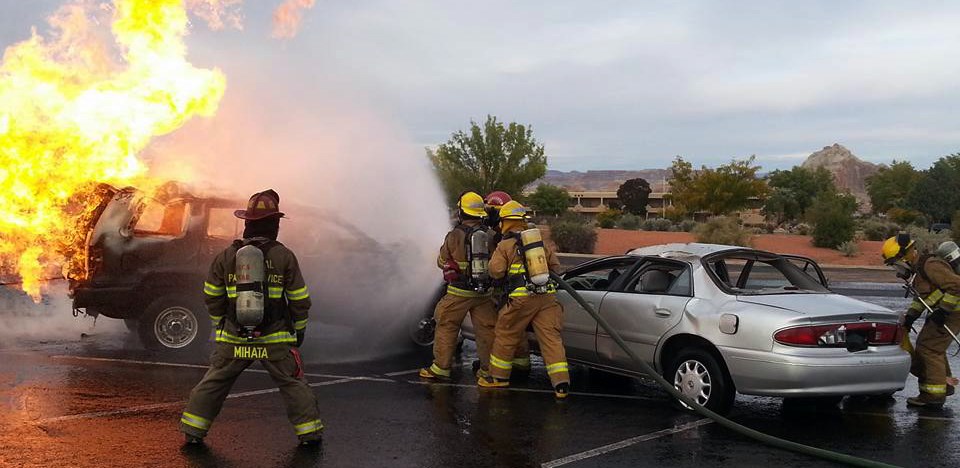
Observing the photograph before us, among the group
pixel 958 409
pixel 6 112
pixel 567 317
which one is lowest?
pixel 958 409

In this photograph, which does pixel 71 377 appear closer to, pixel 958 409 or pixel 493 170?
pixel 958 409

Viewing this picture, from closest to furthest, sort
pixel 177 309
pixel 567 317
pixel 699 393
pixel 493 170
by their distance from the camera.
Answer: pixel 699 393
pixel 567 317
pixel 177 309
pixel 493 170

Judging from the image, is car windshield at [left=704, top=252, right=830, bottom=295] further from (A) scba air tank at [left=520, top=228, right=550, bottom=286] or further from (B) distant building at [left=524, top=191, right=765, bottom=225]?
(B) distant building at [left=524, top=191, right=765, bottom=225]

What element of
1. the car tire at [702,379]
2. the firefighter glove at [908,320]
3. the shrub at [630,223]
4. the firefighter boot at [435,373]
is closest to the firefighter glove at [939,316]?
the firefighter glove at [908,320]

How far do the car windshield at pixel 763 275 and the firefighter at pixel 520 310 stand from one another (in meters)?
1.45

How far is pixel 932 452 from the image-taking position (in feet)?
18.7

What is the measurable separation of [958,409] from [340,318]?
6.08m

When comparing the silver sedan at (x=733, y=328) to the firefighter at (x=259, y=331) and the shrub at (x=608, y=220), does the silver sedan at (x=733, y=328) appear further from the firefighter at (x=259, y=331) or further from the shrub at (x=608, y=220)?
the shrub at (x=608, y=220)

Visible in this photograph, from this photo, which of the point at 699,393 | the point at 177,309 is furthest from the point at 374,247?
the point at 699,393

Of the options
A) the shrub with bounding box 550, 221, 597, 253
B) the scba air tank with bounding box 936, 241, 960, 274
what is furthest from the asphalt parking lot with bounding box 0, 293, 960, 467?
the shrub with bounding box 550, 221, 597, 253

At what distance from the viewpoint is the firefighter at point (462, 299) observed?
782 cm

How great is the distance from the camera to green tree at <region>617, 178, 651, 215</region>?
82188 millimetres

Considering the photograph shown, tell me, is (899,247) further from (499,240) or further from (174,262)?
(174,262)

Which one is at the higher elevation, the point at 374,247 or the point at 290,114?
the point at 290,114
